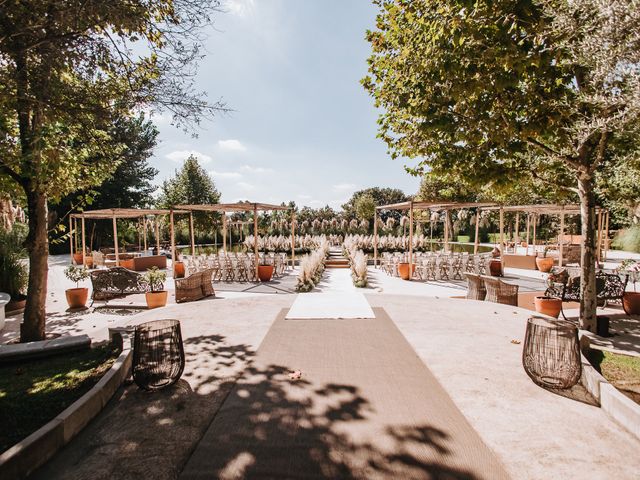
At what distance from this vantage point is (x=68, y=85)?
4.92 meters

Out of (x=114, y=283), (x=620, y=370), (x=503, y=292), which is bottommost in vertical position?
(x=620, y=370)

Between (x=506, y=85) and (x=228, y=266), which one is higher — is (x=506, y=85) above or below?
above

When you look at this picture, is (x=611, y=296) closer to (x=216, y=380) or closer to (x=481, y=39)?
(x=481, y=39)

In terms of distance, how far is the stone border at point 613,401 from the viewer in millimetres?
2979

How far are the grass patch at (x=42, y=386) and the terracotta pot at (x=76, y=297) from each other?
172 inches

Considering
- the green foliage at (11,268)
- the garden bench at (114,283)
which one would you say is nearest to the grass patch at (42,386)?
the garden bench at (114,283)

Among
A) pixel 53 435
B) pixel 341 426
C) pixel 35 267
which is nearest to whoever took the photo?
pixel 53 435

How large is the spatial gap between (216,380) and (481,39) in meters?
5.68

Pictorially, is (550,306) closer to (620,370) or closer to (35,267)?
(620,370)

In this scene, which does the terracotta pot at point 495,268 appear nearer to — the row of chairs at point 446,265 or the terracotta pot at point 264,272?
the row of chairs at point 446,265

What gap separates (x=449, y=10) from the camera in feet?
15.8

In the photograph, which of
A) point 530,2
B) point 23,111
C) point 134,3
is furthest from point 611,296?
point 23,111

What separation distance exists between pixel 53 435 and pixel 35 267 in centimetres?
367

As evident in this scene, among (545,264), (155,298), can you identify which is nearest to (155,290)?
(155,298)
